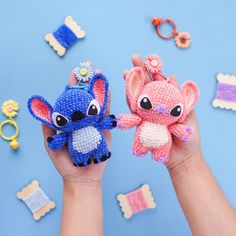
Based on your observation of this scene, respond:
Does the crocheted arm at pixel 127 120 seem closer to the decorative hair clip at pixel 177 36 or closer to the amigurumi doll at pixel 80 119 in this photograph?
the amigurumi doll at pixel 80 119

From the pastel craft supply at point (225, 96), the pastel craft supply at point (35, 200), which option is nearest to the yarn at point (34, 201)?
the pastel craft supply at point (35, 200)

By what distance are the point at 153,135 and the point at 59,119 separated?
0.19 metres

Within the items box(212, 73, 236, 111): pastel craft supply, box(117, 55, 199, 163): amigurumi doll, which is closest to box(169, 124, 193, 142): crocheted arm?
box(117, 55, 199, 163): amigurumi doll

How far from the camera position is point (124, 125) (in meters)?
0.74

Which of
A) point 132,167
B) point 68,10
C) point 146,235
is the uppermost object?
point 68,10

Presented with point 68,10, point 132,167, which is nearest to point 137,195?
point 132,167

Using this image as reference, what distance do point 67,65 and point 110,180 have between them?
0.36 m

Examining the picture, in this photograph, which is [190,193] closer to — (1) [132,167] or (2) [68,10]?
(1) [132,167]

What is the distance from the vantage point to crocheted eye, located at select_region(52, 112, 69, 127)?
69cm

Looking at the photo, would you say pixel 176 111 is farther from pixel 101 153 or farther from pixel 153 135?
pixel 101 153

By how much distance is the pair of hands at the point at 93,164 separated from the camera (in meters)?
0.77

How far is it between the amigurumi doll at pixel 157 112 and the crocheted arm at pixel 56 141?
0.38ft

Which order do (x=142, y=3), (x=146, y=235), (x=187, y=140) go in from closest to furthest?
1. (x=187, y=140)
2. (x=146, y=235)
3. (x=142, y=3)

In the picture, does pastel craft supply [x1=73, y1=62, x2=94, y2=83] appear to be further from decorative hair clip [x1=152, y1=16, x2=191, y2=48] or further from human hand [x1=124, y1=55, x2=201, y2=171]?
decorative hair clip [x1=152, y1=16, x2=191, y2=48]
